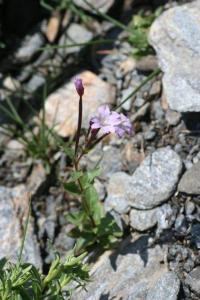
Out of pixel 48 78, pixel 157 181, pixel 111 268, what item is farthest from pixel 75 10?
pixel 111 268

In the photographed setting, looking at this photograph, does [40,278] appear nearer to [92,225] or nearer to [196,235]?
[92,225]

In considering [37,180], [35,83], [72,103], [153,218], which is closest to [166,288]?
[153,218]

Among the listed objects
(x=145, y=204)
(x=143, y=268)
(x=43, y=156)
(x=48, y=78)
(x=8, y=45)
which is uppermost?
(x=8, y=45)

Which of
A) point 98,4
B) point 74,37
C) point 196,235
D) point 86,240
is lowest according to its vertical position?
point 196,235

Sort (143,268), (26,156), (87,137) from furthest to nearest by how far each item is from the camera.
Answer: (26,156)
(143,268)
(87,137)

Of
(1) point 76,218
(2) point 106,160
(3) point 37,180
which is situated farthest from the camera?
(3) point 37,180

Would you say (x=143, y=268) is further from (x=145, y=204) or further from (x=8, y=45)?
(x=8, y=45)

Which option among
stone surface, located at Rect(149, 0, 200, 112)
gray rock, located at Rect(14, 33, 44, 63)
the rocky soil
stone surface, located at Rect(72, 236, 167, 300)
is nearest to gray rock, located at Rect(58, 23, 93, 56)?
the rocky soil

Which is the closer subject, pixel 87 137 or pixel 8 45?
pixel 87 137
